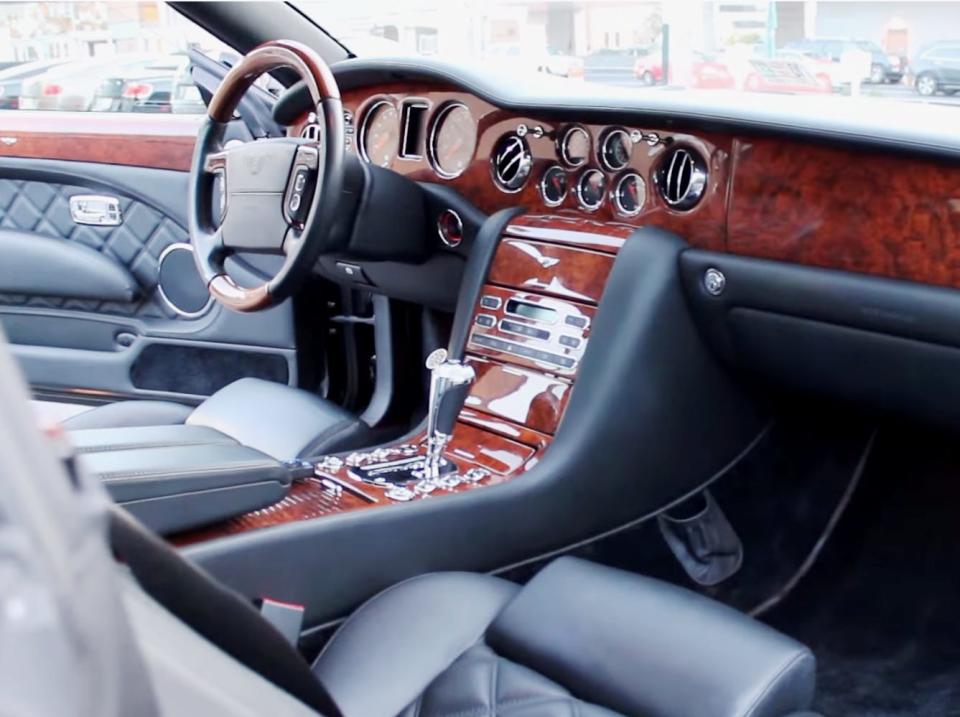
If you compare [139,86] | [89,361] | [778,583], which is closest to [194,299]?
[89,361]

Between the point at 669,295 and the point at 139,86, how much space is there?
62.2 inches

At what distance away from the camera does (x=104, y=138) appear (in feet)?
8.07

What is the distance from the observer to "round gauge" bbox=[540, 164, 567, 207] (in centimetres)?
179

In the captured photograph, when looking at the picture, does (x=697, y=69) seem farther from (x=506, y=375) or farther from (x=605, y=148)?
(x=506, y=375)

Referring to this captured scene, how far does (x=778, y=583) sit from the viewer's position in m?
1.84

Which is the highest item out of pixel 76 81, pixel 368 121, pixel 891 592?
pixel 76 81

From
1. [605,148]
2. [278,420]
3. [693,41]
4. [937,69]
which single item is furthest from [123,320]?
[937,69]

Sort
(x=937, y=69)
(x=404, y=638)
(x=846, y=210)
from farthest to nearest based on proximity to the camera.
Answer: (x=937, y=69)
(x=846, y=210)
(x=404, y=638)

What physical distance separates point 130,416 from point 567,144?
94 cm

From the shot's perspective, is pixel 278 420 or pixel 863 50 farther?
pixel 863 50

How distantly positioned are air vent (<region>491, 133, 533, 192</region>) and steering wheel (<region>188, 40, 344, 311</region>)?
33cm

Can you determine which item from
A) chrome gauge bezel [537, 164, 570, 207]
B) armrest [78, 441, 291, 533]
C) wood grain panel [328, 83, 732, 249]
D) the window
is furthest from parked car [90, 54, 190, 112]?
armrest [78, 441, 291, 533]

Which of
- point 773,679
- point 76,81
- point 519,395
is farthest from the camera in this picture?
point 76,81

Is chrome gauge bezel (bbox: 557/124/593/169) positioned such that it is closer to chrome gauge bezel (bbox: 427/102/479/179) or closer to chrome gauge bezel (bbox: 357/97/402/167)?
chrome gauge bezel (bbox: 427/102/479/179)
